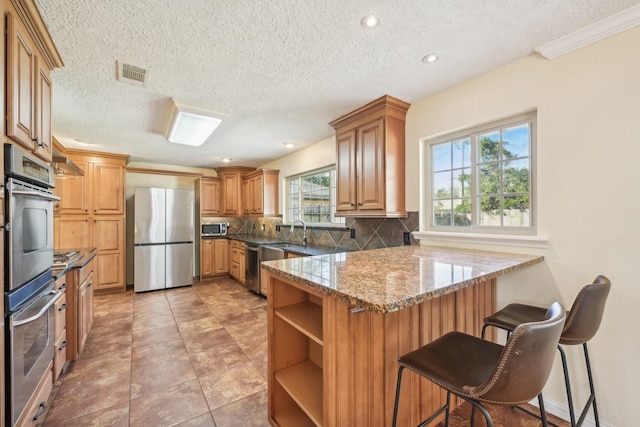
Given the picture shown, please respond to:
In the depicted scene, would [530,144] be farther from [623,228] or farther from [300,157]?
[300,157]

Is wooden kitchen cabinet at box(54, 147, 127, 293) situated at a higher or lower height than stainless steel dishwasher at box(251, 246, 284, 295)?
higher

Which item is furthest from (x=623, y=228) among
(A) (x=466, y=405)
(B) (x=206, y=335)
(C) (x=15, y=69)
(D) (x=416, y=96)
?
(B) (x=206, y=335)

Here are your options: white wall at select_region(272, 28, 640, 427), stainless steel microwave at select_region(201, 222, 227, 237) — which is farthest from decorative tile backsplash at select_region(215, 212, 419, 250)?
stainless steel microwave at select_region(201, 222, 227, 237)

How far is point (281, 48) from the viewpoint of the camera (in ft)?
5.67

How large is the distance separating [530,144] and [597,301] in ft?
3.64

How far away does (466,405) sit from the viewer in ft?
5.97

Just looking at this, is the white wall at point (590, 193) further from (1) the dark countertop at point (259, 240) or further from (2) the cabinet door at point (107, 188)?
(2) the cabinet door at point (107, 188)

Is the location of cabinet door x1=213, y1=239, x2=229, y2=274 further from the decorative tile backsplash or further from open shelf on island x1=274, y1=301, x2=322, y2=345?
open shelf on island x1=274, y1=301, x2=322, y2=345

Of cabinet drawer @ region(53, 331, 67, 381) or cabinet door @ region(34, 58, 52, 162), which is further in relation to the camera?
cabinet drawer @ region(53, 331, 67, 381)

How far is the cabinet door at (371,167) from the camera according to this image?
8.31 ft

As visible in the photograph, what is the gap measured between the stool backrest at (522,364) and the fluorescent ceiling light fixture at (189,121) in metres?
2.83

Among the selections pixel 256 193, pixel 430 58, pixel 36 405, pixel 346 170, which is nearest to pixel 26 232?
pixel 36 405

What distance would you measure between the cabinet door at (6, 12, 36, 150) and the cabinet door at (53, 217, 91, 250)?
347 centimetres

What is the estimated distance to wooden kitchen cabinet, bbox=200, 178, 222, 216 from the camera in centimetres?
557
